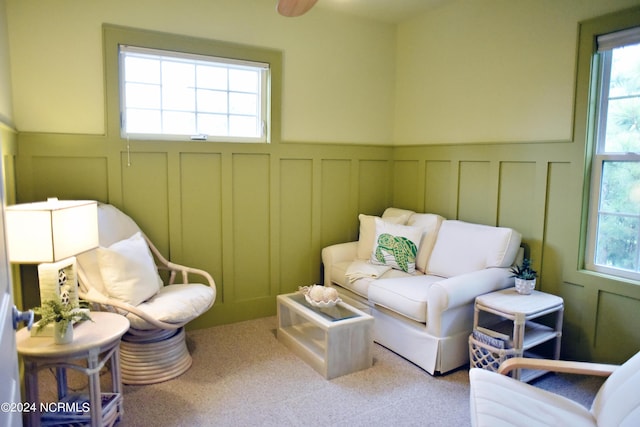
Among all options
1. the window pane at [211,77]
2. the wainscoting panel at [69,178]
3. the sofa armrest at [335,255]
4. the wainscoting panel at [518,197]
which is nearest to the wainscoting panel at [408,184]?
the sofa armrest at [335,255]

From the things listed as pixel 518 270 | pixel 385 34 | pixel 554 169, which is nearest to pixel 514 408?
pixel 518 270

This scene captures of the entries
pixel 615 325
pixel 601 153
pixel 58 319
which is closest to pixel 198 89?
pixel 58 319

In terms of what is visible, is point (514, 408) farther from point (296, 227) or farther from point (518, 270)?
point (296, 227)

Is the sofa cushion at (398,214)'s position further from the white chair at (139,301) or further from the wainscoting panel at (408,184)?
the white chair at (139,301)

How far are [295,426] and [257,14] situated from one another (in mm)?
3029

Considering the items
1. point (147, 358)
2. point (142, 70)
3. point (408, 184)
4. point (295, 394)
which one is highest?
point (142, 70)

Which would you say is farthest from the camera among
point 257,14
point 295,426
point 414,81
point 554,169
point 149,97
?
point 414,81

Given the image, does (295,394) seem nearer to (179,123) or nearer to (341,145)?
(179,123)

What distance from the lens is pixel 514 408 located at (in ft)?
5.88

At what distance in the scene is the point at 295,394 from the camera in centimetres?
262

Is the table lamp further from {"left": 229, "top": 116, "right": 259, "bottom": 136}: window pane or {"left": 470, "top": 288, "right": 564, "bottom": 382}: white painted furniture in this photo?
{"left": 470, "top": 288, "right": 564, "bottom": 382}: white painted furniture

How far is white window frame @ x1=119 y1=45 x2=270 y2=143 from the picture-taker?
3217mm

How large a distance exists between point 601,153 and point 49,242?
3281 mm

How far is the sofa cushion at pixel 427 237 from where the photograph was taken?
3.66 meters
